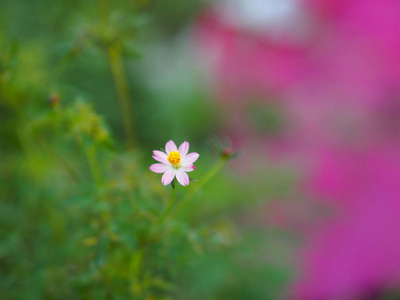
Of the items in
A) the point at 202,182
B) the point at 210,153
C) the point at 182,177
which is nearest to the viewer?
the point at 182,177

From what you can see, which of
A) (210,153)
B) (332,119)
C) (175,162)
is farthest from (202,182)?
(332,119)

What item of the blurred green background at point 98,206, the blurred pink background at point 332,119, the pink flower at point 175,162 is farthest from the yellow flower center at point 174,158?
the blurred pink background at point 332,119

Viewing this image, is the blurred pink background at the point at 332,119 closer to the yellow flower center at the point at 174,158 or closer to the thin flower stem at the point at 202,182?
the thin flower stem at the point at 202,182

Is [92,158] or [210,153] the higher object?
[210,153]

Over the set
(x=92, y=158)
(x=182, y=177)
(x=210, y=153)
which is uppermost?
(x=210, y=153)

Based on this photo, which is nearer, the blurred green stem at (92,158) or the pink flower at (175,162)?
the pink flower at (175,162)

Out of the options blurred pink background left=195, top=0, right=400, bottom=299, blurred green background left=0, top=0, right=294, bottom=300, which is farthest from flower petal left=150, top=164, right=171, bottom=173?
blurred pink background left=195, top=0, right=400, bottom=299

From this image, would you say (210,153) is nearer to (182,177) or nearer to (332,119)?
(332,119)

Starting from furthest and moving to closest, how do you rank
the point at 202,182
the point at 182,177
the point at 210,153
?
the point at 210,153 < the point at 202,182 < the point at 182,177
